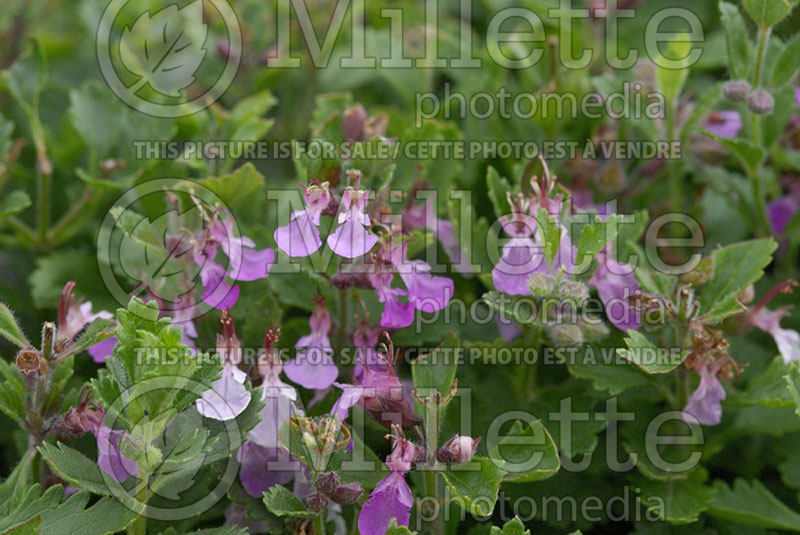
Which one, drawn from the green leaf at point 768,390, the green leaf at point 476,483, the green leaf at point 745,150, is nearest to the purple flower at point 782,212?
the green leaf at point 745,150

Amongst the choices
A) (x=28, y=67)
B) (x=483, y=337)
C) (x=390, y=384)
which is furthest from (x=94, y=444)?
(x=28, y=67)

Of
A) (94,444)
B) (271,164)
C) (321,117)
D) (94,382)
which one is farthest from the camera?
(271,164)

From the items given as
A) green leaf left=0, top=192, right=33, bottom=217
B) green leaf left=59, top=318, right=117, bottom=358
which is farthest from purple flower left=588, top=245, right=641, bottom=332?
green leaf left=0, top=192, right=33, bottom=217

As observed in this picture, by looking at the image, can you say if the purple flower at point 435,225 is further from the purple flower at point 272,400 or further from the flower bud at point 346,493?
the flower bud at point 346,493

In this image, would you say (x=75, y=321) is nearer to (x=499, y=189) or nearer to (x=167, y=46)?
(x=499, y=189)

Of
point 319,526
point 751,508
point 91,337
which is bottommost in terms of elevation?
point 751,508

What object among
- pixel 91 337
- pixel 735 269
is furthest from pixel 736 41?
pixel 91 337

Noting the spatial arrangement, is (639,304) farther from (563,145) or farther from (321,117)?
(321,117)
